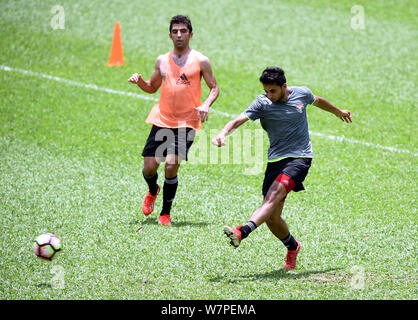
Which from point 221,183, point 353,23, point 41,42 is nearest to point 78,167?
point 221,183

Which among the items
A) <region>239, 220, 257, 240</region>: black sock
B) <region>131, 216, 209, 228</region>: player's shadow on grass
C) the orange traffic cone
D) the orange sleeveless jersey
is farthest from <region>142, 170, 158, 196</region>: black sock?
the orange traffic cone

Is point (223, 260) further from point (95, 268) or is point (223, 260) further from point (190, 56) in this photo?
point (190, 56)

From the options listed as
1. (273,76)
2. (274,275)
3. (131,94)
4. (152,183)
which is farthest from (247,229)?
(131,94)

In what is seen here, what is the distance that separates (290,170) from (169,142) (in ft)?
7.43

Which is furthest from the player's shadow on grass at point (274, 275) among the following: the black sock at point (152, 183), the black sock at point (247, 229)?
the black sock at point (152, 183)

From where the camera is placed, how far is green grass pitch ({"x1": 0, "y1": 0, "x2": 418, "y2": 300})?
7.04 meters

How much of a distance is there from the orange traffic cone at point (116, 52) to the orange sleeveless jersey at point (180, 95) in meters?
7.29

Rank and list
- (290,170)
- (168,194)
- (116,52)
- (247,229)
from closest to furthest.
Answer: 1. (247,229)
2. (290,170)
3. (168,194)
4. (116,52)

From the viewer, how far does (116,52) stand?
15664mm

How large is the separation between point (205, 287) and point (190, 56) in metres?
3.39

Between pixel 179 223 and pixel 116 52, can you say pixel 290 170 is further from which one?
pixel 116 52

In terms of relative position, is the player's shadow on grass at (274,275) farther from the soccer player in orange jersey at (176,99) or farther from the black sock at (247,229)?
the soccer player in orange jersey at (176,99)

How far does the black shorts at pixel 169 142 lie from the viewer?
28.1 ft

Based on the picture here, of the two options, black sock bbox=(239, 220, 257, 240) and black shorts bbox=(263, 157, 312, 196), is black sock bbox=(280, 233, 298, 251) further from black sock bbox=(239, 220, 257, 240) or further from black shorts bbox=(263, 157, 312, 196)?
black sock bbox=(239, 220, 257, 240)
